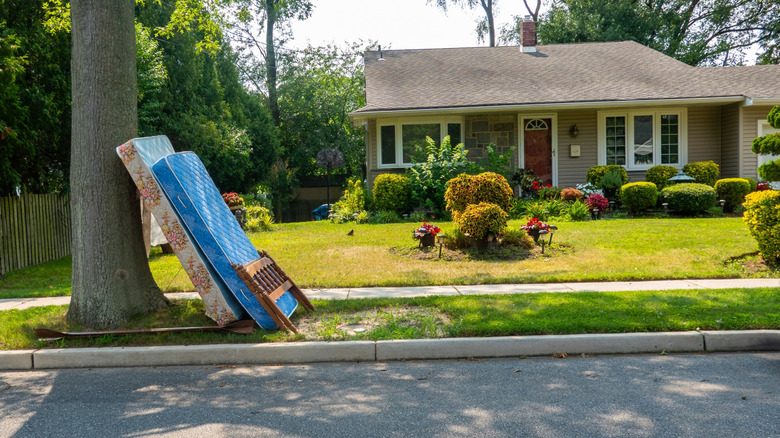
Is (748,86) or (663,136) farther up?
(748,86)

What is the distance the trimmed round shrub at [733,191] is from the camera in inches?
600

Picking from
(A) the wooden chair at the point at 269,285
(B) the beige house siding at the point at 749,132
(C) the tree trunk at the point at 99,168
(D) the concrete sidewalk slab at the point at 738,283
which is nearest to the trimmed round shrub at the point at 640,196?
(B) the beige house siding at the point at 749,132

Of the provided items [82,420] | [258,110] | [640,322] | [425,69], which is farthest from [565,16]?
[82,420]

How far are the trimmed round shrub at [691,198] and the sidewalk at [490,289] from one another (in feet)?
22.7

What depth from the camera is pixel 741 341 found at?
5.48 meters

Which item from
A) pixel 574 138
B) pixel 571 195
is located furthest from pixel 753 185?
pixel 571 195

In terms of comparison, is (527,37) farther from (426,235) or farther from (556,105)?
(426,235)

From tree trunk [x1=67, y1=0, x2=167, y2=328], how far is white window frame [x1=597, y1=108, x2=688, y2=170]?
15.5 metres

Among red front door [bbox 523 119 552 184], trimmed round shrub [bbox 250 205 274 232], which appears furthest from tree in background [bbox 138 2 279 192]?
red front door [bbox 523 119 552 184]

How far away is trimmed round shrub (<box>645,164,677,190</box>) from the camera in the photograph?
17.0 metres

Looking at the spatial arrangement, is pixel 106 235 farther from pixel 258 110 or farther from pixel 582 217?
pixel 258 110

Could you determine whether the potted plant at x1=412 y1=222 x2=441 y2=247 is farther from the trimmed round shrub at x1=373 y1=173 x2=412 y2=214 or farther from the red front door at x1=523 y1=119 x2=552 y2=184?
the red front door at x1=523 y1=119 x2=552 y2=184

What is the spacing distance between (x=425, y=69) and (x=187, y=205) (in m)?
16.4

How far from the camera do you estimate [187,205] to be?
5684 millimetres
